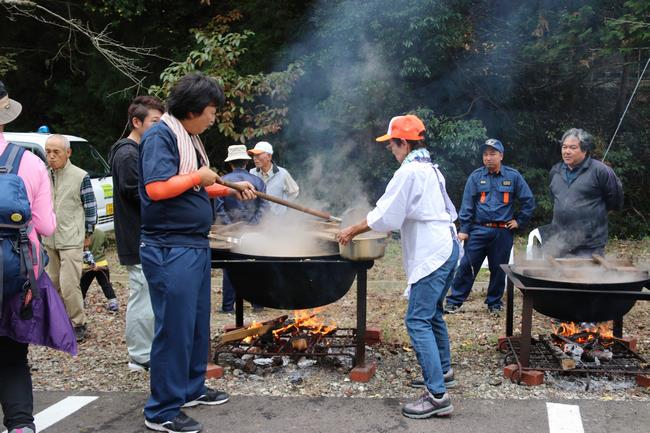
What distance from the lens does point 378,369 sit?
194 inches

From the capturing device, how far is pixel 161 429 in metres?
3.79

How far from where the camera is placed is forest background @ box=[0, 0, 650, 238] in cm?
1095

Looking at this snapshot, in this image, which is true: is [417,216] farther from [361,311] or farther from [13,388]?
[13,388]

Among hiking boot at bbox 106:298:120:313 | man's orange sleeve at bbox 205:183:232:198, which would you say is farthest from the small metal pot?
hiking boot at bbox 106:298:120:313

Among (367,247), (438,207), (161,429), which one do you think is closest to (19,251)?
(161,429)

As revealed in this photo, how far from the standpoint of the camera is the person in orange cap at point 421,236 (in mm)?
3965

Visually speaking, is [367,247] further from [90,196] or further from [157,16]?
[157,16]

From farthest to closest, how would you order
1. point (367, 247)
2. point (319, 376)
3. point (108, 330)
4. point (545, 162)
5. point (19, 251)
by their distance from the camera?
point (545, 162)
point (108, 330)
point (319, 376)
point (367, 247)
point (19, 251)

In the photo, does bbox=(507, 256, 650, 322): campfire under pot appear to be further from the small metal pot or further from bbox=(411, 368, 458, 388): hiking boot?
the small metal pot

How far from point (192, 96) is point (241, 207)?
2.94 metres

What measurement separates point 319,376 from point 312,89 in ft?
25.4

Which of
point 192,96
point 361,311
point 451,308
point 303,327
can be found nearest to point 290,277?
point 361,311

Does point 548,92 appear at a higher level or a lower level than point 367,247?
higher

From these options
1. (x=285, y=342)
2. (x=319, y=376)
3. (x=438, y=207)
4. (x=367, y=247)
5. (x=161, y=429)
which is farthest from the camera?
(x=285, y=342)
